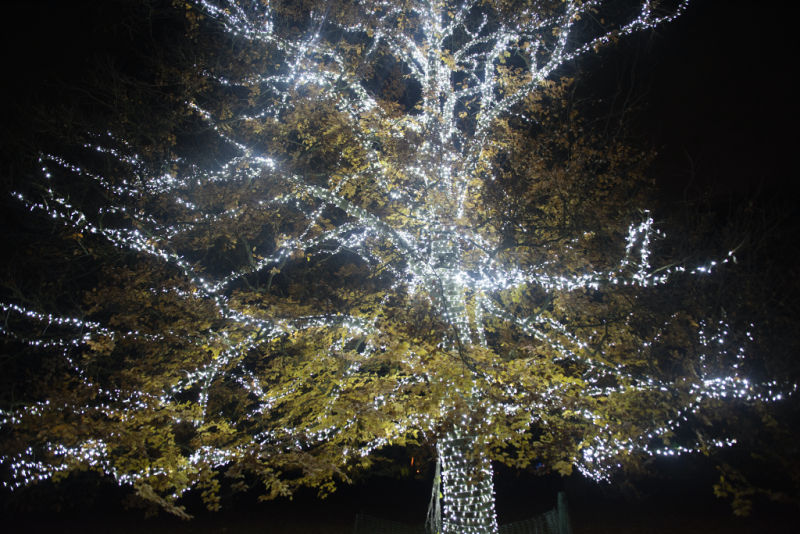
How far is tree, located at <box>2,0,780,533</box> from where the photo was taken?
594cm

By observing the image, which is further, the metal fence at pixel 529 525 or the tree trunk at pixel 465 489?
the tree trunk at pixel 465 489

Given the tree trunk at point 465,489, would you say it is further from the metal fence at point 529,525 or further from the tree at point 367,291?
the metal fence at point 529,525

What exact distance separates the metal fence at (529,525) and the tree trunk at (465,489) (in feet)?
2.74

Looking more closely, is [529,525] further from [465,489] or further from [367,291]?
[367,291]

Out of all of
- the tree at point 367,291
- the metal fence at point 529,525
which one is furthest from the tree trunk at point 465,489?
the metal fence at point 529,525

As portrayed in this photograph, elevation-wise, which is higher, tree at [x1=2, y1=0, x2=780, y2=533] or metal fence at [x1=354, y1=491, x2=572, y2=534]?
tree at [x1=2, y1=0, x2=780, y2=533]

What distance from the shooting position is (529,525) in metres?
6.99

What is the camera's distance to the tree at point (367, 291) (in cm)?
594

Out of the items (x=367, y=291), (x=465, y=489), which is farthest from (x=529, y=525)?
(x=367, y=291)

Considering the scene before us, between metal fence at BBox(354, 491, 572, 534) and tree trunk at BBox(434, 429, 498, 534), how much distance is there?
834 mm

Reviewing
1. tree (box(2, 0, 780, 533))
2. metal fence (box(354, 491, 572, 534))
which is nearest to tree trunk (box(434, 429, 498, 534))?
tree (box(2, 0, 780, 533))

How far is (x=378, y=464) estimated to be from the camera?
14.3 meters

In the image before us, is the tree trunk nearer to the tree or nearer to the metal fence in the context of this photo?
the tree

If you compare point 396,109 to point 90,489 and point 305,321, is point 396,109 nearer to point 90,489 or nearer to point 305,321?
point 305,321
